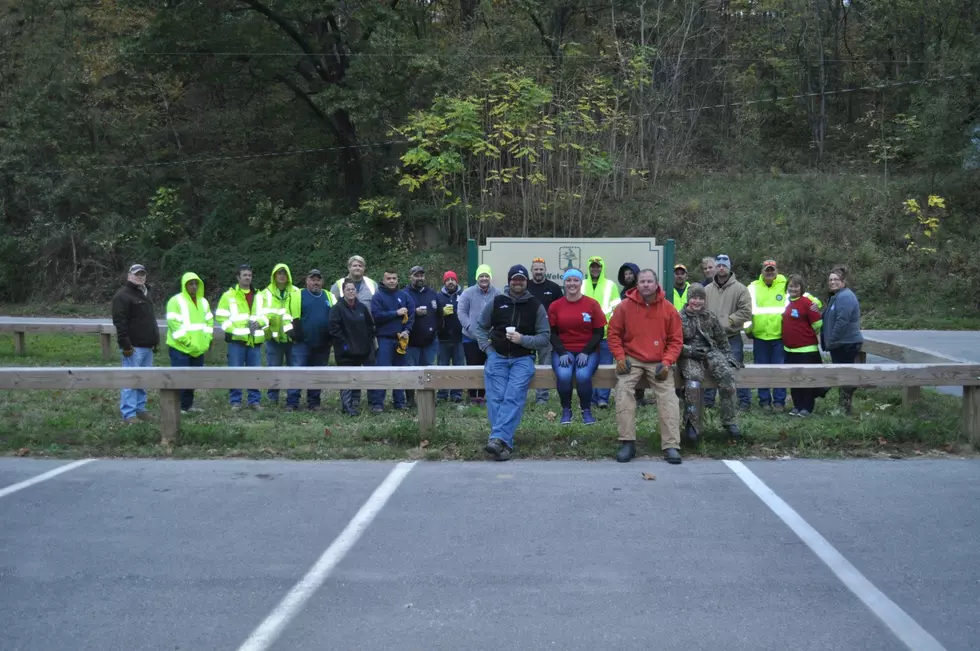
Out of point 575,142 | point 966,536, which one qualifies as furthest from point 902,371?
point 575,142

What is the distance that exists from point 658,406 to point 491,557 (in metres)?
3.37

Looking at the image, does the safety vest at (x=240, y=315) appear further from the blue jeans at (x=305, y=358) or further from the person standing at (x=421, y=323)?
the person standing at (x=421, y=323)

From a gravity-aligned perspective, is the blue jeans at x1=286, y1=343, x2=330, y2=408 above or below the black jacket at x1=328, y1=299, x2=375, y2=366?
below

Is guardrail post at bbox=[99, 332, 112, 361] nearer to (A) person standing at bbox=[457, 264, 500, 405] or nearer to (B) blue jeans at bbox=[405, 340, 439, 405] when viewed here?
(B) blue jeans at bbox=[405, 340, 439, 405]

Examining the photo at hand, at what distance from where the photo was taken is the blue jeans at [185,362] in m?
11.7

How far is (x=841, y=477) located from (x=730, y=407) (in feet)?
4.83

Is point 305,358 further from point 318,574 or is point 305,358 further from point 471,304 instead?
point 318,574

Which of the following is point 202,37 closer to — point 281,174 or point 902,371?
point 281,174

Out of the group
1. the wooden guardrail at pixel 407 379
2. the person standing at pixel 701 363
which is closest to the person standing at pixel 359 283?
the wooden guardrail at pixel 407 379

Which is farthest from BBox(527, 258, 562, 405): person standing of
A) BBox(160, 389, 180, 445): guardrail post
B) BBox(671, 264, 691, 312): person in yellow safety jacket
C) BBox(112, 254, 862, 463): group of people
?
BBox(160, 389, 180, 445): guardrail post

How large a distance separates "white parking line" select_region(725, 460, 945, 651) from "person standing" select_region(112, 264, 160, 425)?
274 inches

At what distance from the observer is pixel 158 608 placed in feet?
16.8

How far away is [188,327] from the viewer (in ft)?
37.6

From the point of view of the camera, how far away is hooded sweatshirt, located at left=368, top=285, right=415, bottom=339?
11.8 m
